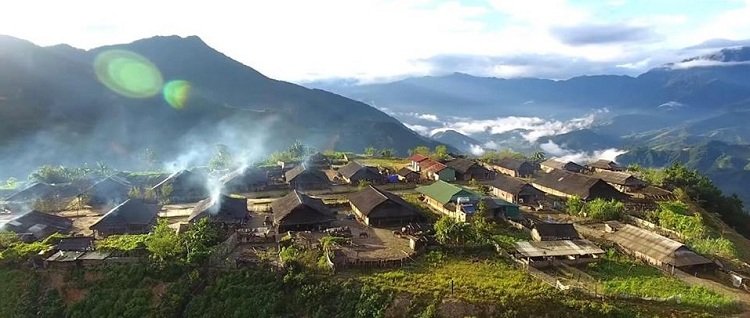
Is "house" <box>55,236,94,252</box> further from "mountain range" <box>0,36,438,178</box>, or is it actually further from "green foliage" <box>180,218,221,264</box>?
"mountain range" <box>0,36,438,178</box>

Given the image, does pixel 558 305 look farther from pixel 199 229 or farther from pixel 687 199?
pixel 687 199

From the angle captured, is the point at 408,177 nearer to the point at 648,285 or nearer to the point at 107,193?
the point at 107,193

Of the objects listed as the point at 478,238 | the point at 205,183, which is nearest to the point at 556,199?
the point at 478,238

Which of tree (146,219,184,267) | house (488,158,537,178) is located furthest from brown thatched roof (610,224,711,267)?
house (488,158,537,178)

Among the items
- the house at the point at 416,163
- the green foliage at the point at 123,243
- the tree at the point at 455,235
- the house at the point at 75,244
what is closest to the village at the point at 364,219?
the house at the point at 75,244

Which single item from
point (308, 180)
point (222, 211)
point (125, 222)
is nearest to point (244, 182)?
point (308, 180)
